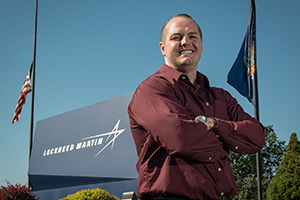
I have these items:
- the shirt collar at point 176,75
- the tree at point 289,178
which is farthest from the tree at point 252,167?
the shirt collar at point 176,75

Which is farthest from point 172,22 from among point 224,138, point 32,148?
point 32,148

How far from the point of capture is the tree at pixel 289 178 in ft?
37.4

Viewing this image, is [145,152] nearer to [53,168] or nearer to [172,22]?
[172,22]

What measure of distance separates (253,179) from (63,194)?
59.2 feet

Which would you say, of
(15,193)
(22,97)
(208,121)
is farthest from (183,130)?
(22,97)

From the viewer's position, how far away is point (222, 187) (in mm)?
2008

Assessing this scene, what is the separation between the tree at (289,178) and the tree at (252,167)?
41.2 feet

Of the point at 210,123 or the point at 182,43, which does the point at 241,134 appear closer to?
the point at 210,123

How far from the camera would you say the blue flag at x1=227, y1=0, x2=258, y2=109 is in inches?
397

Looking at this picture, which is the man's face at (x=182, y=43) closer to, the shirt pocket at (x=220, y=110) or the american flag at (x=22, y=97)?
the shirt pocket at (x=220, y=110)

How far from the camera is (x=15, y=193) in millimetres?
9148

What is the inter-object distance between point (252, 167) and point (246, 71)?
61.8ft

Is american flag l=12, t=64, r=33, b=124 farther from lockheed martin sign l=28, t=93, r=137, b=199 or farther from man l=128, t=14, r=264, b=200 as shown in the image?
man l=128, t=14, r=264, b=200

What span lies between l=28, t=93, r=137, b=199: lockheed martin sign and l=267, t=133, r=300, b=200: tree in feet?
17.6
